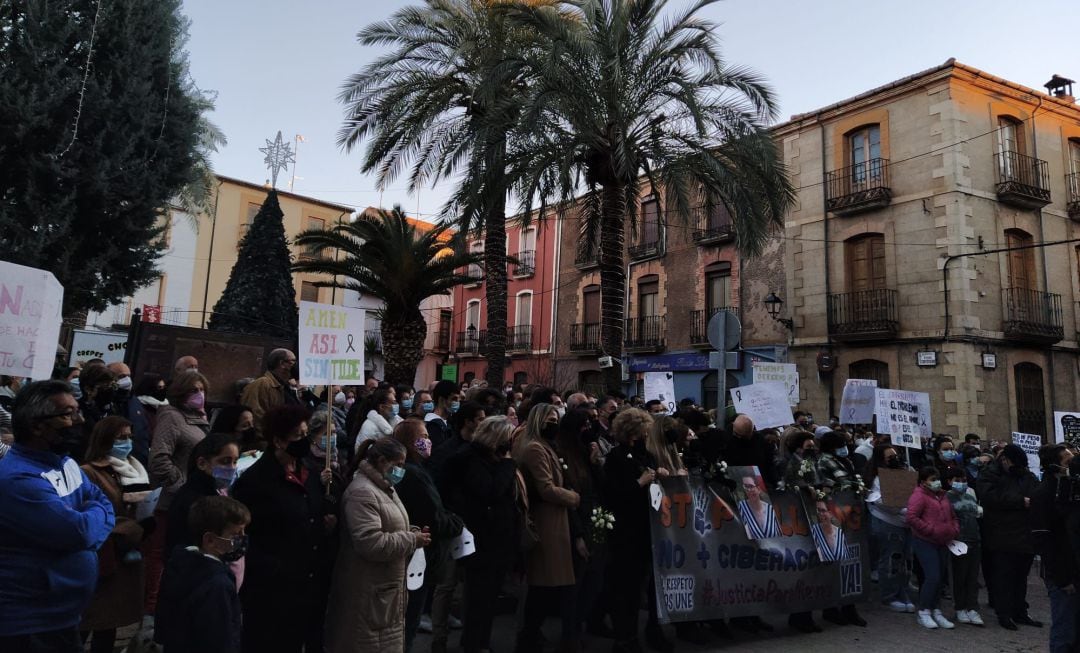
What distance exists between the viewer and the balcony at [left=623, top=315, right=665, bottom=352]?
82.9 ft

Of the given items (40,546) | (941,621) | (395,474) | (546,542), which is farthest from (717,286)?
(40,546)

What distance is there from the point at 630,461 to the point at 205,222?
3301 cm

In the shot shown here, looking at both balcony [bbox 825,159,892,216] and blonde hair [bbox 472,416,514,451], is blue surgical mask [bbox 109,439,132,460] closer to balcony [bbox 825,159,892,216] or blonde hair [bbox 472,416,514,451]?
blonde hair [bbox 472,416,514,451]

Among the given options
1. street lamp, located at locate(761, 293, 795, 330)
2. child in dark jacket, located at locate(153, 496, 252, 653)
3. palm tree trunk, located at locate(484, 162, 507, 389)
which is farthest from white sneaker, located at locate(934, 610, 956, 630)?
street lamp, located at locate(761, 293, 795, 330)

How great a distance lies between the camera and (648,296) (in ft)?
87.0

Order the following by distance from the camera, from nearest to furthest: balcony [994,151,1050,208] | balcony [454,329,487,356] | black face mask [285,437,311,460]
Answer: black face mask [285,437,311,460] < balcony [994,151,1050,208] < balcony [454,329,487,356]

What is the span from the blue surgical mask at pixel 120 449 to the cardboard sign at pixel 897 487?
7386 millimetres

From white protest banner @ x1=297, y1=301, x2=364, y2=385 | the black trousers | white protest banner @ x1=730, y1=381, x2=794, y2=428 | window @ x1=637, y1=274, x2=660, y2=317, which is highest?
window @ x1=637, y1=274, x2=660, y2=317

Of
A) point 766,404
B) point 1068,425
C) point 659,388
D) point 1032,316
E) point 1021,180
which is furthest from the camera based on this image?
point 1021,180

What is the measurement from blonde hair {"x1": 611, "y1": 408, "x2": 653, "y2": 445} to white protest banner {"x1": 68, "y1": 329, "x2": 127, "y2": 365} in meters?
10.7

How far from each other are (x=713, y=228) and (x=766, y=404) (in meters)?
15.2

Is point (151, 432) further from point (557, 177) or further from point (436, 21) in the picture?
point (436, 21)

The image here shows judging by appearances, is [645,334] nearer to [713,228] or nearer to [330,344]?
[713,228]

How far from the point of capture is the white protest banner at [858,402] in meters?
12.8
